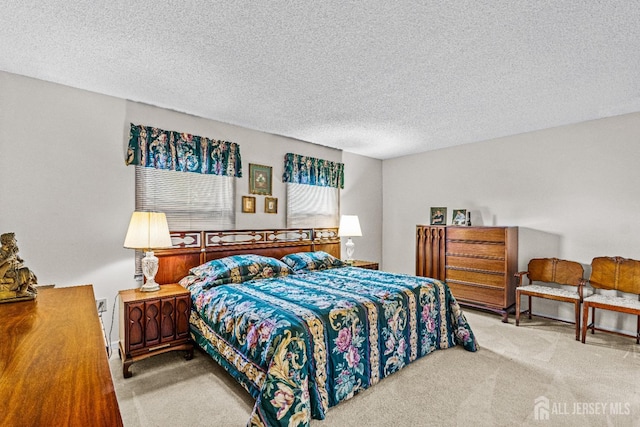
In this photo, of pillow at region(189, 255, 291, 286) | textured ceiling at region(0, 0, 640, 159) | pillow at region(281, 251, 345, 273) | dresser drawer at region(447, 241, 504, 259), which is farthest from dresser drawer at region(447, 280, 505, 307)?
pillow at region(189, 255, 291, 286)

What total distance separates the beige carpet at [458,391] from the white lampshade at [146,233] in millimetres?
1082

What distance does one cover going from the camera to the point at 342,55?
2.26 m

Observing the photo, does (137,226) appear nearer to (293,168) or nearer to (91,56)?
(91,56)

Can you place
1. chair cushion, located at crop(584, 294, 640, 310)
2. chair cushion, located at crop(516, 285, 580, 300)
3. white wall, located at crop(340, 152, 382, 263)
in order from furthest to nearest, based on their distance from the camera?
white wall, located at crop(340, 152, 382, 263), chair cushion, located at crop(516, 285, 580, 300), chair cushion, located at crop(584, 294, 640, 310)

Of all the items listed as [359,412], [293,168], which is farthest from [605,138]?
[359,412]

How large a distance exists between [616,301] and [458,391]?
7.36 ft

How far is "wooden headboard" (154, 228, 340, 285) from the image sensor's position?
325 centimetres

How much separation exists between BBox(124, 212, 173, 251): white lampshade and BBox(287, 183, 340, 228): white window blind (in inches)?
73.0

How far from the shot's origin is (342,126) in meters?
3.92

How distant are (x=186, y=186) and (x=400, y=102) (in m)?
2.49

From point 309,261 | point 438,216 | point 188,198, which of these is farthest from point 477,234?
point 188,198

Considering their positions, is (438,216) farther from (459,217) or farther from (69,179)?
(69,179)

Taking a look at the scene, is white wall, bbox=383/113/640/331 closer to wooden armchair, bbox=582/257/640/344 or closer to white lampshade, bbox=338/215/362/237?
wooden armchair, bbox=582/257/640/344

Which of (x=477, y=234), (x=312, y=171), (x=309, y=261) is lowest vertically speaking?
(x=309, y=261)
